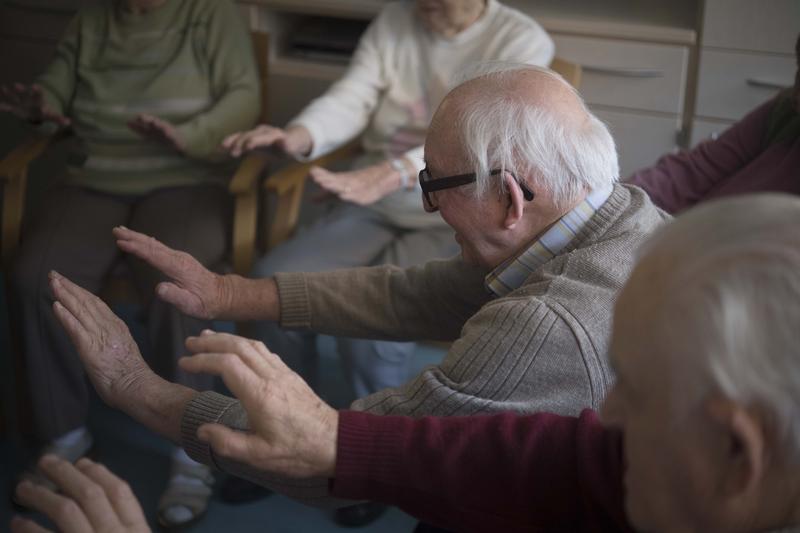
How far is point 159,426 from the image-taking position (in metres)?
1.09

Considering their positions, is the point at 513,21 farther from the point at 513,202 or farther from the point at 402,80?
the point at 513,202

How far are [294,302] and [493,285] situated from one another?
1.06 feet

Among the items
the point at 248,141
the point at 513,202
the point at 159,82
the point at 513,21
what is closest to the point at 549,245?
the point at 513,202

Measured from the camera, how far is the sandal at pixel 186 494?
1215 millimetres

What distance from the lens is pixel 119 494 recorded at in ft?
2.58

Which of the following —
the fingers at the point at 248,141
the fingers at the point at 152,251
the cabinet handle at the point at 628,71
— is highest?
the fingers at the point at 152,251

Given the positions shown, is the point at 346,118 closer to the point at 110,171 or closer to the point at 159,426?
the point at 110,171

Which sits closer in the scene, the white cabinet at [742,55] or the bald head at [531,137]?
the bald head at [531,137]

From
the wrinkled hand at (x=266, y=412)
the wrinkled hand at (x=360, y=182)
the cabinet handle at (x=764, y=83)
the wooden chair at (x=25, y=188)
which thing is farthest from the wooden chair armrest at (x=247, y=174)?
the cabinet handle at (x=764, y=83)

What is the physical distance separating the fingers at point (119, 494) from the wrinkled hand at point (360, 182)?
92cm

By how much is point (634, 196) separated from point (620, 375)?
1.82 ft

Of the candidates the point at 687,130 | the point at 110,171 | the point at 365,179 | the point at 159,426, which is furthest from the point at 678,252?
the point at 687,130

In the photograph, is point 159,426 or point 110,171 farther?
point 110,171

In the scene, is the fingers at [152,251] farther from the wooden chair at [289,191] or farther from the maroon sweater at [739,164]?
the maroon sweater at [739,164]
